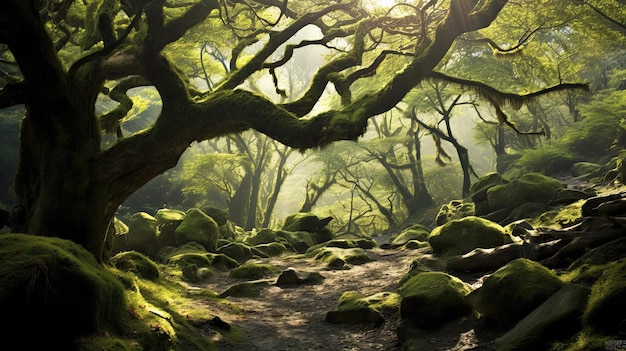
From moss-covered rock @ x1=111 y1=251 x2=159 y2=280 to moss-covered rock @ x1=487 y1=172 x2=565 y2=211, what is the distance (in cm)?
1322

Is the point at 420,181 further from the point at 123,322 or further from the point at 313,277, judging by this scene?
the point at 123,322

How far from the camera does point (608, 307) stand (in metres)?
4.05

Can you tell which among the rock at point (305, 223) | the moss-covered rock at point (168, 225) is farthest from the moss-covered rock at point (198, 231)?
the rock at point (305, 223)

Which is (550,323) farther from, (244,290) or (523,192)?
(523,192)

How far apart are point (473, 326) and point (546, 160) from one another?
26.0 metres

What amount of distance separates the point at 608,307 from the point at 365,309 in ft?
12.8

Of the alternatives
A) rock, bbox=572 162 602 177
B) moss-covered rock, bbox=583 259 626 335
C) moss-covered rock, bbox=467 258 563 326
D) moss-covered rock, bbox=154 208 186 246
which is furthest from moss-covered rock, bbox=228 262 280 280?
rock, bbox=572 162 602 177

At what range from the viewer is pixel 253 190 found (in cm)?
3183

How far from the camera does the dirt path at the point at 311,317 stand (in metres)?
6.41

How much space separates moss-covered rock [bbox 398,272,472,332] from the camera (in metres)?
6.02

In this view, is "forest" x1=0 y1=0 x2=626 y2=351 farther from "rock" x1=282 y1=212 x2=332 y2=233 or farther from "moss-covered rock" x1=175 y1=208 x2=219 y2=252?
"rock" x1=282 y1=212 x2=332 y2=233

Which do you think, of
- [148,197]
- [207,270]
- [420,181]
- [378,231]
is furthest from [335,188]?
[207,270]

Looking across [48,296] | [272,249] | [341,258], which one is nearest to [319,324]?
[48,296]

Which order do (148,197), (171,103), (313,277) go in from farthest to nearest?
(148,197), (313,277), (171,103)
